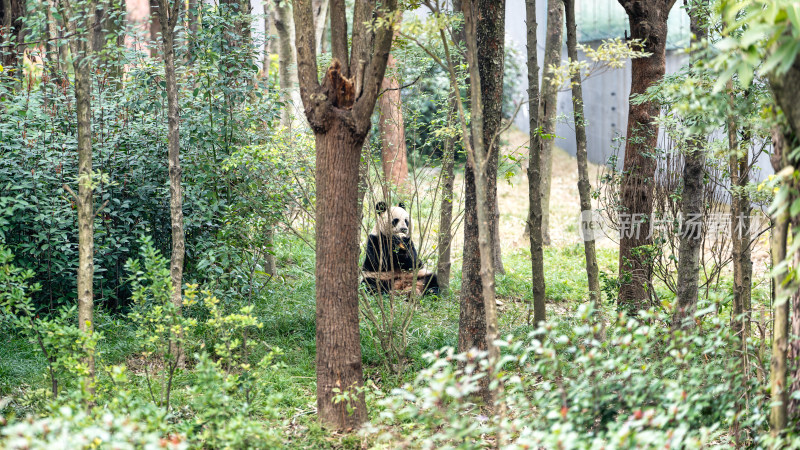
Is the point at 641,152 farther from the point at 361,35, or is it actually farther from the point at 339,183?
the point at 339,183

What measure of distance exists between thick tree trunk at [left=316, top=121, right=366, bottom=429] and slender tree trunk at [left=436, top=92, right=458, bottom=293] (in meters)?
1.90

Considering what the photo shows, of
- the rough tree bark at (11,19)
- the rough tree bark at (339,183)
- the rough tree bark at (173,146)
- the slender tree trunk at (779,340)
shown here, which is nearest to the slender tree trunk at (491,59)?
the rough tree bark at (339,183)

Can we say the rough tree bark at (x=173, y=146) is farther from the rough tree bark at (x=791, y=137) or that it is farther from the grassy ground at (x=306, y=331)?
the rough tree bark at (x=791, y=137)

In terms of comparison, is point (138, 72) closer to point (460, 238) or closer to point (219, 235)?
point (219, 235)

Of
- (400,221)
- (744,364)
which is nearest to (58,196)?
(400,221)

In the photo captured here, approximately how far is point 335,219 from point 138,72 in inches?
143

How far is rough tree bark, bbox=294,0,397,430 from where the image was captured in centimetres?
443

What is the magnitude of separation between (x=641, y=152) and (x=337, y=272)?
141 inches

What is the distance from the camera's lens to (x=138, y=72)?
686 centimetres

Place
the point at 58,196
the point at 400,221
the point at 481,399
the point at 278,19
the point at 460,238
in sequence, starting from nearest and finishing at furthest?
the point at 481,399, the point at 58,196, the point at 400,221, the point at 278,19, the point at 460,238

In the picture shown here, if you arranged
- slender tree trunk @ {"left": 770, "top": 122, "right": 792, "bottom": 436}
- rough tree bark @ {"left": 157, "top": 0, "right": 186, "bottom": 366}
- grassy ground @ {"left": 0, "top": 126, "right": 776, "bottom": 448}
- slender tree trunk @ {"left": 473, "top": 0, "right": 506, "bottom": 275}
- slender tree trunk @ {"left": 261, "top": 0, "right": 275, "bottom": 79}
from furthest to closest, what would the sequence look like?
slender tree trunk @ {"left": 261, "top": 0, "right": 275, "bottom": 79}, rough tree bark @ {"left": 157, "top": 0, "right": 186, "bottom": 366}, slender tree trunk @ {"left": 473, "top": 0, "right": 506, "bottom": 275}, grassy ground @ {"left": 0, "top": 126, "right": 776, "bottom": 448}, slender tree trunk @ {"left": 770, "top": 122, "right": 792, "bottom": 436}

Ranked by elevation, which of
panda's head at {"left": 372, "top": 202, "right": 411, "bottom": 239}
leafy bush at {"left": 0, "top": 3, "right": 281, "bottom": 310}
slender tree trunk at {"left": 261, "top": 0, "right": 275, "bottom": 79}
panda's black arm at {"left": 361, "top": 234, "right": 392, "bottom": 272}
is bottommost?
panda's black arm at {"left": 361, "top": 234, "right": 392, "bottom": 272}

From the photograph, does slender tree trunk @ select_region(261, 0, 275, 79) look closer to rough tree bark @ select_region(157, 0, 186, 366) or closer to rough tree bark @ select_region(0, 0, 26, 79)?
rough tree bark @ select_region(157, 0, 186, 366)

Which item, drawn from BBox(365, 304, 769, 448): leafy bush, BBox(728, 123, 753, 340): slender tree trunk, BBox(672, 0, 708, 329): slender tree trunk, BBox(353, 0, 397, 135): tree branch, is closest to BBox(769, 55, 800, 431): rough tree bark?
BBox(365, 304, 769, 448): leafy bush
